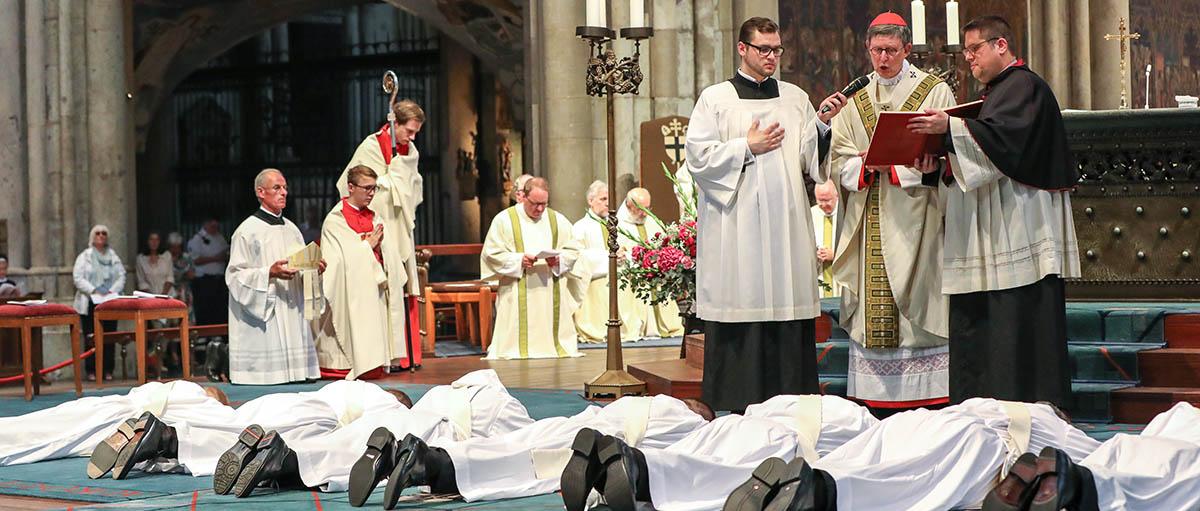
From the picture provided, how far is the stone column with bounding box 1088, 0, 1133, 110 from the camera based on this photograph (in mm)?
16406

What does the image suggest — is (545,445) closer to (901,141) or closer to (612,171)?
(901,141)

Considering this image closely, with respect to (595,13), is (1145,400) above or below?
below

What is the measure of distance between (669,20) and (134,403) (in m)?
8.83

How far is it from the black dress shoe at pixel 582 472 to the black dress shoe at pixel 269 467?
1.28 metres

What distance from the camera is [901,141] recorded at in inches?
252

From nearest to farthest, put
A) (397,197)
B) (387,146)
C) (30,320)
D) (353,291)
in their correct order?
(30,320)
(353,291)
(397,197)
(387,146)

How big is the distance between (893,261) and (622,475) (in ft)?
8.22

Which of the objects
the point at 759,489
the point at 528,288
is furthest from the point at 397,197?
the point at 759,489

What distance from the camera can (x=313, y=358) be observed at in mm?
11273

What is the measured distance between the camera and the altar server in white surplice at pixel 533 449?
5.40 metres

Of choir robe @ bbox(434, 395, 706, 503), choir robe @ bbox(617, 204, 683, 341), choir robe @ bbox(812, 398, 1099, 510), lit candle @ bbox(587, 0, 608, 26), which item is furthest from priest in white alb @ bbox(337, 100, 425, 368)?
choir robe @ bbox(812, 398, 1099, 510)

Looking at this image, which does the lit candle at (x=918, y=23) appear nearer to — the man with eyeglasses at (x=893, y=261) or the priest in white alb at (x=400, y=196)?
the man with eyeglasses at (x=893, y=261)

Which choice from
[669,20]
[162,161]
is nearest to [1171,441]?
[669,20]

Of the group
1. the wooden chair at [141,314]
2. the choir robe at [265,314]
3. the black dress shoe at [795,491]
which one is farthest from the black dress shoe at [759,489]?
the wooden chair at [141,314]
